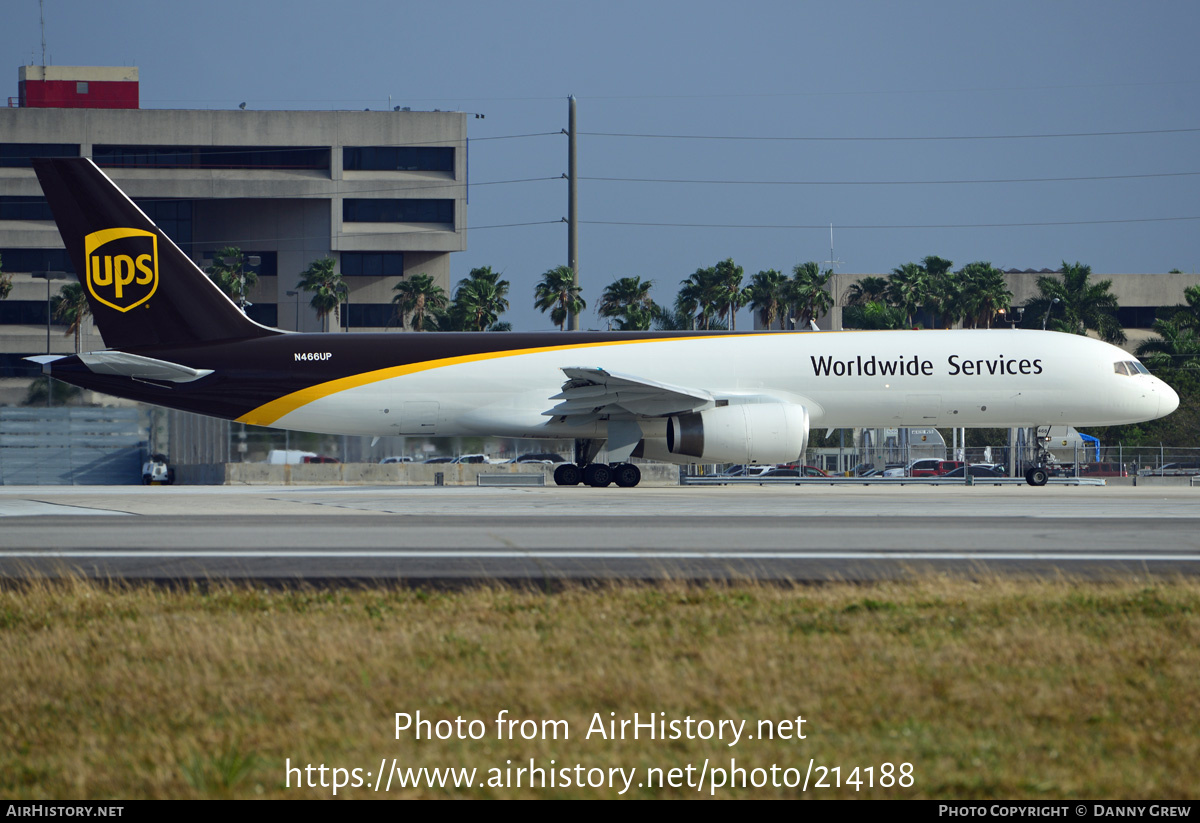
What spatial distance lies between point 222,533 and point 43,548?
2626 mm

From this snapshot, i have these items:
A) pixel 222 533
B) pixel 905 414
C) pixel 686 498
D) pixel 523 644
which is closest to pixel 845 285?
pixel 905 414

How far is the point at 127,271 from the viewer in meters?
29.3

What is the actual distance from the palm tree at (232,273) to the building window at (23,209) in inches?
550

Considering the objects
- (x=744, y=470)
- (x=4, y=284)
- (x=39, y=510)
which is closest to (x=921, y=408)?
(x=744, y=470)

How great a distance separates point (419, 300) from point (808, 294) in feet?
102

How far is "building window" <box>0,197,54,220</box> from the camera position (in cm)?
9494

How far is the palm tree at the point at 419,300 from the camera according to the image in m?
93.2

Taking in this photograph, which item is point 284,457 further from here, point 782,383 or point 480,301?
point 480,301

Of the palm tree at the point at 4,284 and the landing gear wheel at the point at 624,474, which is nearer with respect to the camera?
the landing gear wheel at the point at 624,474

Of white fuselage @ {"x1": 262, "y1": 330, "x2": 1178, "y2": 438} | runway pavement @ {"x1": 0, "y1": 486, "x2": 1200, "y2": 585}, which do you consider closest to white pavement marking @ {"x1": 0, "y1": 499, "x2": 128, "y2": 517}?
runway pavement @ {"x1": 0, "y1": 486, "x2": 1200, "y2": 585}

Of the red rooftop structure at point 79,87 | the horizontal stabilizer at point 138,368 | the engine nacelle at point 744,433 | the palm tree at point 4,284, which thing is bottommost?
the engine nacelle at point 744,433

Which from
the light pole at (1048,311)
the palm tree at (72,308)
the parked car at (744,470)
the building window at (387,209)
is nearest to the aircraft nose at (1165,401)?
the parked car at (744,470)

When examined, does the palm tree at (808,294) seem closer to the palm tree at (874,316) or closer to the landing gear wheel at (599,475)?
the palm tree at (874,316)

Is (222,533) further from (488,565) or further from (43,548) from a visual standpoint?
(488,565)
